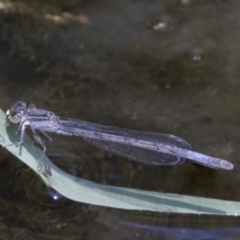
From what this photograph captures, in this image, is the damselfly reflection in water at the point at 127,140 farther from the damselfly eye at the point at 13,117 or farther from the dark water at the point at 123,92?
the damselfly eye at the point at 13,117

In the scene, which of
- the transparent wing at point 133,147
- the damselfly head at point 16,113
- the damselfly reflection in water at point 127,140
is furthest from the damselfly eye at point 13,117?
the transparent wing at point 133,147

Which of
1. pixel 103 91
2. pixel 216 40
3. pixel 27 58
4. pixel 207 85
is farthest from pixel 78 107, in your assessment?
pixel 216 40

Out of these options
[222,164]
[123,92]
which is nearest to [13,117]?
[123,92]

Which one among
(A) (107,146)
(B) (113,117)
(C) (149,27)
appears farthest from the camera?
(C) (149,27)

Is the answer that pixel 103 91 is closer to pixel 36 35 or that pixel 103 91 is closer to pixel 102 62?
pixel 102 62

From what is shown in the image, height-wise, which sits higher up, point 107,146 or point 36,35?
point 36,35

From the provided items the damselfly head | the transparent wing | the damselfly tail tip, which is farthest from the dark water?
the damselfly head
